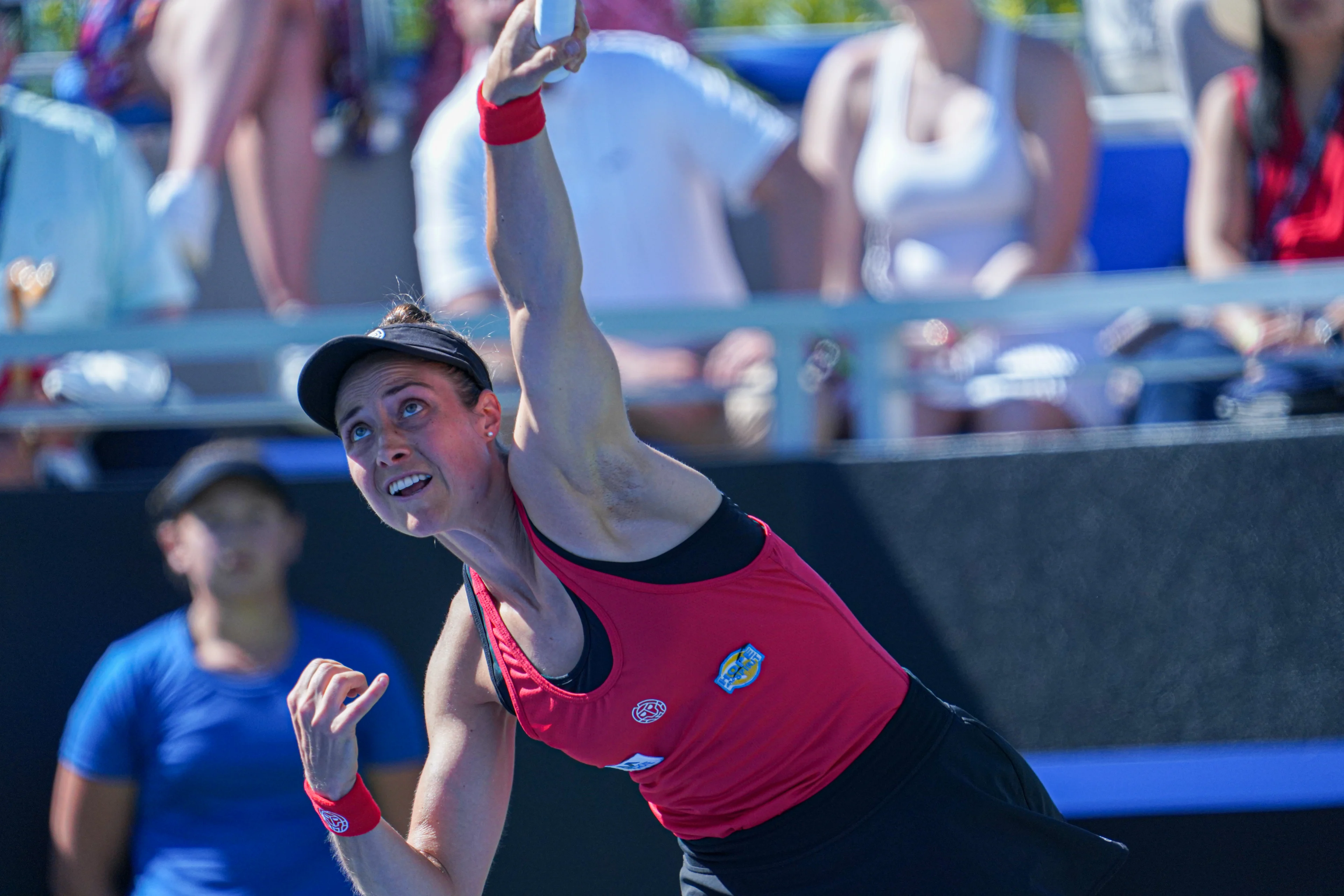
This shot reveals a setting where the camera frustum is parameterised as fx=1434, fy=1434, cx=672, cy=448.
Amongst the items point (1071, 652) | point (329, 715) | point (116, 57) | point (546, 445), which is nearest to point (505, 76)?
point (546, 445)

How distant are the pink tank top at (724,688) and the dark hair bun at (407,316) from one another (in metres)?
0.43

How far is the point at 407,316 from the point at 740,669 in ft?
2.49

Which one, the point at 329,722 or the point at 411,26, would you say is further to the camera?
the point at 411,26

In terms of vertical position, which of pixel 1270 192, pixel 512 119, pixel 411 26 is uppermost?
pixel 411 26

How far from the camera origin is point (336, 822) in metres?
2.07

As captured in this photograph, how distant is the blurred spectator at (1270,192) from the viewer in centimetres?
344

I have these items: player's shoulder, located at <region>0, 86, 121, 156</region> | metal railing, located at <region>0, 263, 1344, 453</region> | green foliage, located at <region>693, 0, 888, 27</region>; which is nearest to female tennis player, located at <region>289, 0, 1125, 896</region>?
metal railing, located at <region>0, 263, 1344, 453</region>

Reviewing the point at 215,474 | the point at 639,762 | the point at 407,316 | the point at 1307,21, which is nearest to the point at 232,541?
the point at 215,474

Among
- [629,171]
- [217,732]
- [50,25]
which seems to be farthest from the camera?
[50,25]

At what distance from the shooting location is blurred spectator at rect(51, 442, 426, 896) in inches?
119

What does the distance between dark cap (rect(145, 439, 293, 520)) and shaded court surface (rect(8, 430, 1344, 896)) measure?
0.83ft

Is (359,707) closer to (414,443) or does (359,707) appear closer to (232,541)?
(414,443)

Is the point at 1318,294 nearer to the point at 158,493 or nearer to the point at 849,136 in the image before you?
the point at 849,136

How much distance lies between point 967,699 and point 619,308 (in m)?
1.26
